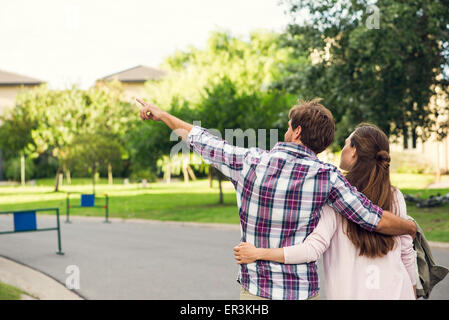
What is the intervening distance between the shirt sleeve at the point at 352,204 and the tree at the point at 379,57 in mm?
11905

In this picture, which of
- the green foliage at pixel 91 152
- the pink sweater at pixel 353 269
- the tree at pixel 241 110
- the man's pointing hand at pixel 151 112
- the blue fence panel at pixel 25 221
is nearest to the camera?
the pink sweater at pixel 353 269

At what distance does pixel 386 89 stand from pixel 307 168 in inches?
564

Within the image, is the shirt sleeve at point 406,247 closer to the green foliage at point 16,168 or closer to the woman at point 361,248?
the woman at point 361,248

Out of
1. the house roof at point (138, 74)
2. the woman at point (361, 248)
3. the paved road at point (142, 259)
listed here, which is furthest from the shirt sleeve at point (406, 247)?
the house roof at point (138, 74)

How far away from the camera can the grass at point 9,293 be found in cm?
613

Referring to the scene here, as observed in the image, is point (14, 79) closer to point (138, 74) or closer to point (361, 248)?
Answer: point (138, 74)

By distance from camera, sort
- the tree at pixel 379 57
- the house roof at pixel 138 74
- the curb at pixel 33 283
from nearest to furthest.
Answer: the curb at pixel 33 283, the tree at pixel 379 57, the house roof at pixel 138 74

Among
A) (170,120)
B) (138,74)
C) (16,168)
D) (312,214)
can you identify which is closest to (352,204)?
(312,214)

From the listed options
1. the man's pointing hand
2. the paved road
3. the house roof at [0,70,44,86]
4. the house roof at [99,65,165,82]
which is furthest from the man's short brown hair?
the house roof at [0,70,44,86]

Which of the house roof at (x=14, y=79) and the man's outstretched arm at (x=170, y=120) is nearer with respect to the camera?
the man's outstretched arm at (x=170, y=120)

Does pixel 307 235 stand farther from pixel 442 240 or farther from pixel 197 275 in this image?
pixel 442 240

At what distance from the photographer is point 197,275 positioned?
26.9 ft

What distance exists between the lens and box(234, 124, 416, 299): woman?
7.28ft
